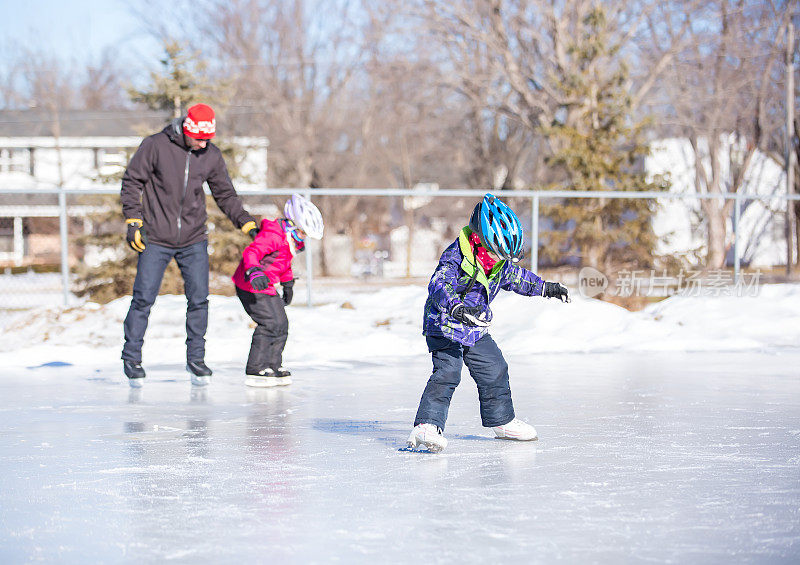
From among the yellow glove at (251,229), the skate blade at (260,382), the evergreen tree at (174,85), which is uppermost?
the evergreen tree at (174,85)

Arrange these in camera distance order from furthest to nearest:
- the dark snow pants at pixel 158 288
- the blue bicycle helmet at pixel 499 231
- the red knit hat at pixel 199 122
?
the dark snow pants at pixel 158 288 < the red knit hat at pixel 199 122 < the blue bicycle helmet at pixel 499 231

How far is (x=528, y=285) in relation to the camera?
13.5 feet

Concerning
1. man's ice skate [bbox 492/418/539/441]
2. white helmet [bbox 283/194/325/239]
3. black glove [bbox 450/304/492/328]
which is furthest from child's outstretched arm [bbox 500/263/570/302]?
white helmet [bbox 283/194/325/239]

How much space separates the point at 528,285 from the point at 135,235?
2.57m

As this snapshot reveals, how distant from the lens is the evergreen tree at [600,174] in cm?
1167

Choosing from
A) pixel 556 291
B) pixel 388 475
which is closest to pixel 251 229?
pixel 556 291

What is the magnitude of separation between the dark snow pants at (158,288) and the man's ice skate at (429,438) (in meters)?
2.40

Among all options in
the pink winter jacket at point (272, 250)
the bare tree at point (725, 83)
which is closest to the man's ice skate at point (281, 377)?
the pink winter jacket at point (272, 250)

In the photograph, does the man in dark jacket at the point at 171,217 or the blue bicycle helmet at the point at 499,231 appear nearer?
the blue bicycle helmet at the point at 499,231

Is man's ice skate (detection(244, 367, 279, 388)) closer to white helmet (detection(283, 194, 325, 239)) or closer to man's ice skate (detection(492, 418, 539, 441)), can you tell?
white helmet (detection(283, 194, 325, 239))

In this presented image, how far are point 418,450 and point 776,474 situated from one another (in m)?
1.35

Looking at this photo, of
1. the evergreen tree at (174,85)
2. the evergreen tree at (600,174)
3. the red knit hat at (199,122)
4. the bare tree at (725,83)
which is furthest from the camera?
the bare tree at (725,83)

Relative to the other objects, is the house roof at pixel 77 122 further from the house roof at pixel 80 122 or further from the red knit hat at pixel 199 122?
the red knit hat at pixel 199 122

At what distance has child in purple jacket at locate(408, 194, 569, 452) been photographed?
373 centimetres
